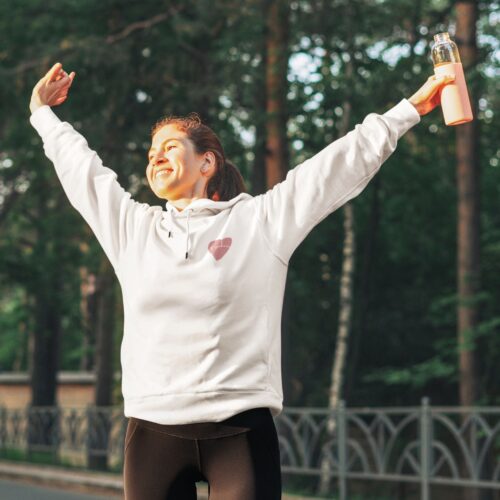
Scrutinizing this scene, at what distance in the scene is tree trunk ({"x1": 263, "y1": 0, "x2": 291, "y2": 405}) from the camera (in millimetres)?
17266

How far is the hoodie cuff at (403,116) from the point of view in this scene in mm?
3090

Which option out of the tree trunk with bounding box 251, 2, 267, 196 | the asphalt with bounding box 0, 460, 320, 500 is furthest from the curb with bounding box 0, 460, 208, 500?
the tree trunk with bounding box 251, 2, 267, 196

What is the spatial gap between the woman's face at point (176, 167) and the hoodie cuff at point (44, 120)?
34 centimetres

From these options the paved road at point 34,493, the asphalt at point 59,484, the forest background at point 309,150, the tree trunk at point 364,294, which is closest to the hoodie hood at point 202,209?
the asphalt at point 59,484

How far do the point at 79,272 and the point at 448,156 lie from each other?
796cm

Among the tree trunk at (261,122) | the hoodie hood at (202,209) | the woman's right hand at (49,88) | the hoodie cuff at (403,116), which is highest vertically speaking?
the tree trunk at (261,122)

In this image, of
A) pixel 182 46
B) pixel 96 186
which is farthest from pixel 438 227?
pixel 96 186

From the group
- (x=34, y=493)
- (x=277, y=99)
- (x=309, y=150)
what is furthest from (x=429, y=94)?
(x=309, y=150)

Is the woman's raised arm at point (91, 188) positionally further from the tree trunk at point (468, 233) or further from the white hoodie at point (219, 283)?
the tree trunk at point (468, 233)

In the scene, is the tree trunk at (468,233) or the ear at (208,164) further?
the tree trunk at (468,233)

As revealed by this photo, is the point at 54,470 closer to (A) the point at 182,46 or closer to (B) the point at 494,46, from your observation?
(A) the point at 182,46

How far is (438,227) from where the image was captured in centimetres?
2358

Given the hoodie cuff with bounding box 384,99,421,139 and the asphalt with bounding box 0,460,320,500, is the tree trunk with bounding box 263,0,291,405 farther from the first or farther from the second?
the hoodie cuff with bounding box 384,99,421,139

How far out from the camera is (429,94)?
10.4 ft
